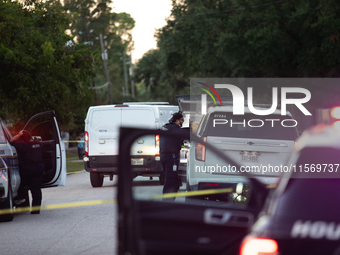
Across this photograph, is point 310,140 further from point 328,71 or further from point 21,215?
point 328,71

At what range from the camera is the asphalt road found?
24.3ft

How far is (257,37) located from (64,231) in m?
23.2

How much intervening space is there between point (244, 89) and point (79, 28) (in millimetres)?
37449

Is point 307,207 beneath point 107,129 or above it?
above

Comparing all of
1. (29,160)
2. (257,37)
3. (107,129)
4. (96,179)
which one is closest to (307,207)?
(29,160)

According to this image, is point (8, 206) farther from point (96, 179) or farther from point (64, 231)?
point (96, 179)

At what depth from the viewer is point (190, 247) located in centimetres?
310

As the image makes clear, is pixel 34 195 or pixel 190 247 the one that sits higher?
pixel 190 247

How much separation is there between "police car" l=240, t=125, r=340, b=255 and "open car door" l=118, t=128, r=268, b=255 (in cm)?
26

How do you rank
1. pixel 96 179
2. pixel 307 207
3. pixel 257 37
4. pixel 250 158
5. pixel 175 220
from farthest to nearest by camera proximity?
pixel 257 37
pixel 96 179
pixel 250 158
pixel 175 220
pixel 307 207

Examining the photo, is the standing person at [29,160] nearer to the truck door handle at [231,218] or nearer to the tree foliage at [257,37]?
the truck door handle at [231,218]

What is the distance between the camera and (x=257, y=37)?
30203 millimetres

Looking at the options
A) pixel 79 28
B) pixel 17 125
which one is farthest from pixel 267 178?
pixel 79 28

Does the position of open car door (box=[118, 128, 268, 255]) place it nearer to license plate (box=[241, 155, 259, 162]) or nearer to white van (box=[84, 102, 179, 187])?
license plate (box=[241, 155, 259, 162])
